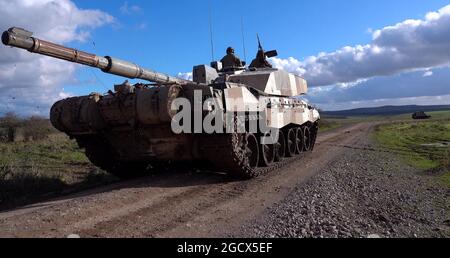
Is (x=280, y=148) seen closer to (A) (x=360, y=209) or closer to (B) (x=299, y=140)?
(B) (x=299, y=140)

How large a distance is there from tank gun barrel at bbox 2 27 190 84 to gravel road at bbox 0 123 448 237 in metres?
2.59

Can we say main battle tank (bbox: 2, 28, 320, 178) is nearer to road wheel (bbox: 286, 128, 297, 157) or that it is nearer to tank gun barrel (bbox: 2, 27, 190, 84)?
tank gun barrel (bbox: 2, 27, 190, 84)

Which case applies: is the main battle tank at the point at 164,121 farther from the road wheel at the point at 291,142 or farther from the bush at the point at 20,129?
the bush at the point at 20,129

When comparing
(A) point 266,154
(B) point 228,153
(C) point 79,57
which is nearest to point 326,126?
(A) point 266,154

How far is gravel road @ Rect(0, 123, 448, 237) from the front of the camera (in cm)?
661

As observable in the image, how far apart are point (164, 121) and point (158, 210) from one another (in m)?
3.02

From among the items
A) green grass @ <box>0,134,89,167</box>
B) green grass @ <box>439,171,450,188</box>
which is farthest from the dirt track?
green grass @ <box>0,134,89,167</box>

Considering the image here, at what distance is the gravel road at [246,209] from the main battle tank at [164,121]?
70 cm

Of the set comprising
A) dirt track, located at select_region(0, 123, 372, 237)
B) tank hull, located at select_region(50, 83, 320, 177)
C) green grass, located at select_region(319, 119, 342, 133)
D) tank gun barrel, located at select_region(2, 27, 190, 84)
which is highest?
tank gun barrel, located at select_region(2, 27, 190, 84)

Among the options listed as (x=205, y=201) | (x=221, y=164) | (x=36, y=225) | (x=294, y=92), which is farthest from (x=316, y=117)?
(x=36, y=225)

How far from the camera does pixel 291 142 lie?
16797 mm

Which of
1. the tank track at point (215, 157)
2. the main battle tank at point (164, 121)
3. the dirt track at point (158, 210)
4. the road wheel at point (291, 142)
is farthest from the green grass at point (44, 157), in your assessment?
the road wheel at point (291, 142)

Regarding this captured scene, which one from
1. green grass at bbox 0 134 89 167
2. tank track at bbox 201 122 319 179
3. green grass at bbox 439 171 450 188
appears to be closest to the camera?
tank track at bbox 201 122 319 179
